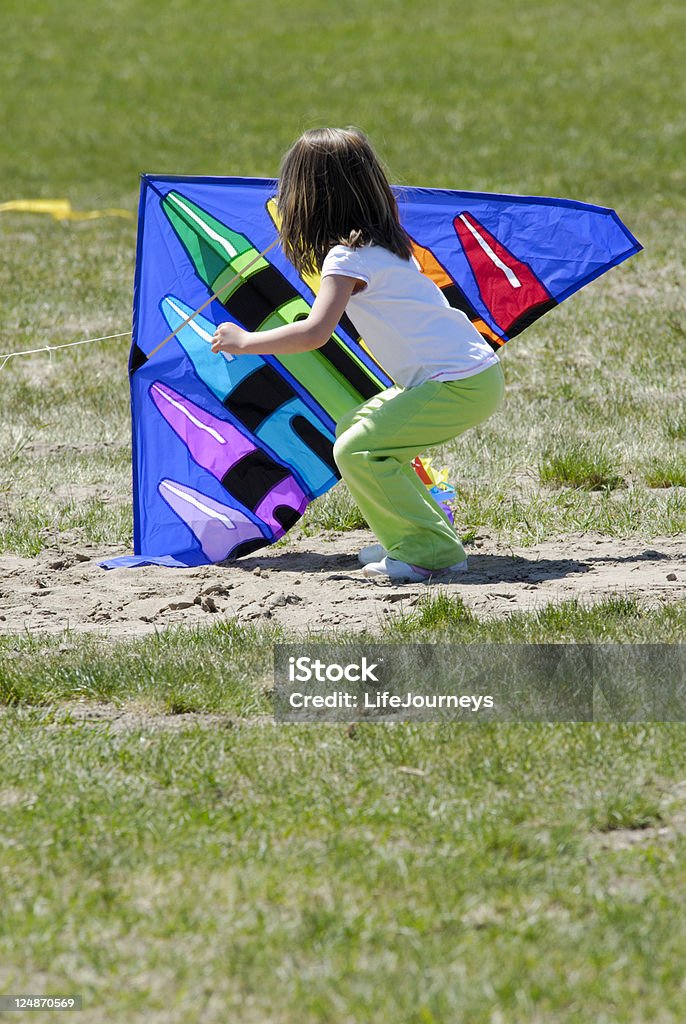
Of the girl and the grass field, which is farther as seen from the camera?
the girl

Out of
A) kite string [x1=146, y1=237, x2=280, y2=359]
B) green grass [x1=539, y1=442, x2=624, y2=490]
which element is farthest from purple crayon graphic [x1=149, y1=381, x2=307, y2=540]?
green grass [x1=539, y1=442, x2=624, y2=490]

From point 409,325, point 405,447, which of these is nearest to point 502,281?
point 409,325

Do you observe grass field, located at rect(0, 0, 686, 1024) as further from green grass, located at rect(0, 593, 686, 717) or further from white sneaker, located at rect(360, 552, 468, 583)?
white sneaker, located at rect(360, 552, 468, 583)

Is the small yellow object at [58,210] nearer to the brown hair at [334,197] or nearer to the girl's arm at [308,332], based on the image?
the brown hair at [334,197]

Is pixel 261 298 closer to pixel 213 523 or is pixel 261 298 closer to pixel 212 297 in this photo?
pixel 212 297

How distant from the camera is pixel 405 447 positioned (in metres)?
5.36

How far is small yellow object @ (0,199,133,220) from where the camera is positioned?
15453 mm

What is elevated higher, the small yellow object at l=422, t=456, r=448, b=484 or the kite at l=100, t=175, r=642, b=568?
the kite at l=100, t=175, r=642, b=568

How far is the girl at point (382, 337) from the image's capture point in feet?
16.7

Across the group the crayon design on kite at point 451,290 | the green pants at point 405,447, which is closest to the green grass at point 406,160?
the crayon design on kite at point 451,290

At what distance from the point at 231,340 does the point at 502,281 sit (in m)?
1.48

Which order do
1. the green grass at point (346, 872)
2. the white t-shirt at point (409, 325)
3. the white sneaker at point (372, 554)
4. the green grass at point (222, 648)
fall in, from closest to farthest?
the green grass at point (346, 872) → the green grass at point (222, 648) → the white t-shirt at point (409, 325) → the white sneaker at point (372, 554)

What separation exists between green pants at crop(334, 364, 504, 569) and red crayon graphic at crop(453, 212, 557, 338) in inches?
23.2

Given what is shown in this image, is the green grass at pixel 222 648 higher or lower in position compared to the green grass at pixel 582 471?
lower
